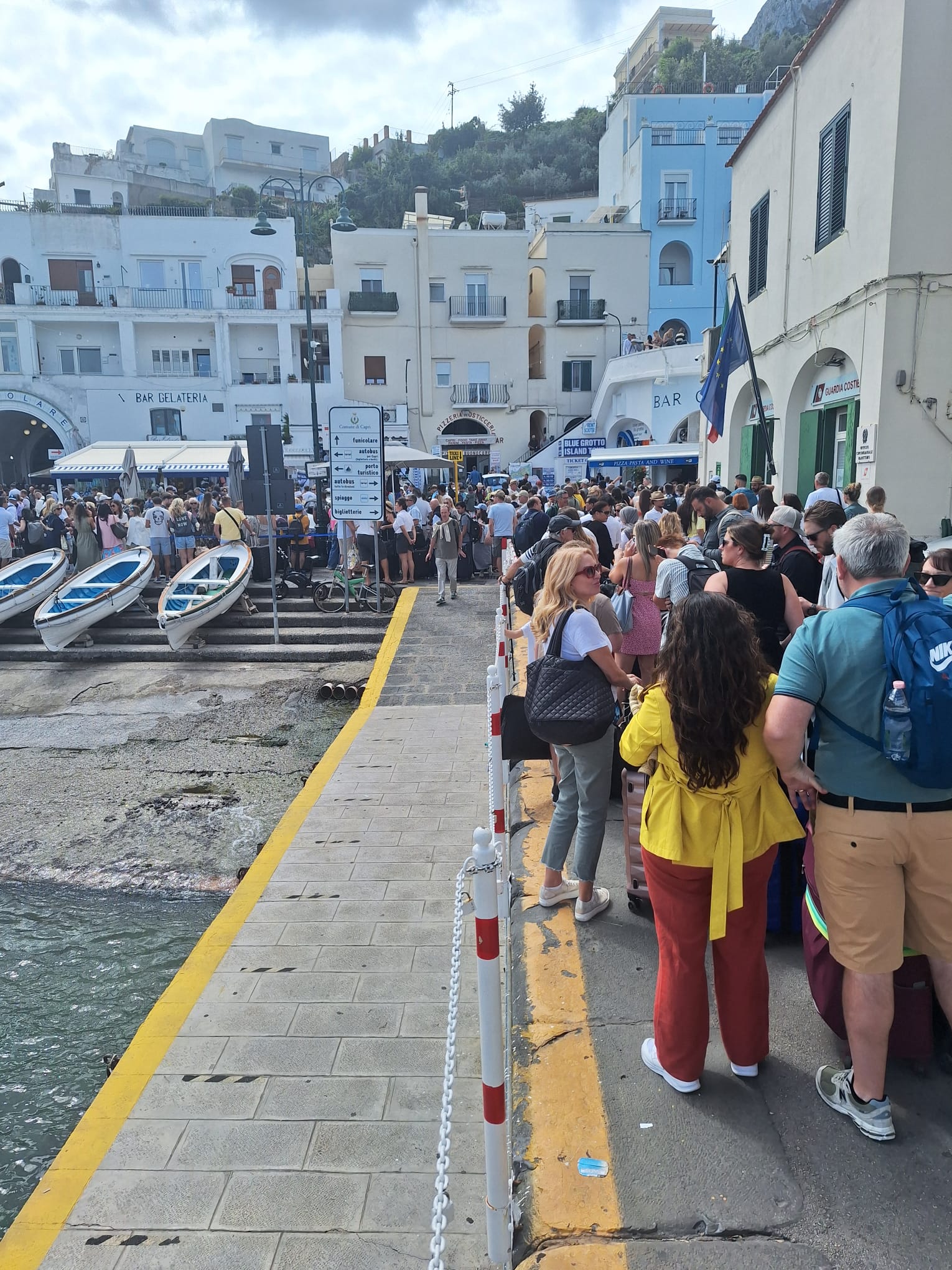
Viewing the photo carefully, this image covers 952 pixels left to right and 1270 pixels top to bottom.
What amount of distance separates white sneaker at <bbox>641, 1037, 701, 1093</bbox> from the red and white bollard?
32.7 inches

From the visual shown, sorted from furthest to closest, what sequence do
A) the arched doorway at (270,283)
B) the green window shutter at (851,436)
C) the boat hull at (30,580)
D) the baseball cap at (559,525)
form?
the arched doorway at (270,283) < the boat hull at (30,580) < the green window shutter at (851,436) < the baseball cap at (559,525)

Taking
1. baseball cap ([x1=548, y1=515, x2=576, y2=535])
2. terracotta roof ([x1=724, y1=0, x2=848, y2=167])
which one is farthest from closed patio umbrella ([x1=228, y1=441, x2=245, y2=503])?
baseball cap ([x1=548, y1=515, x2=576, y2=535])

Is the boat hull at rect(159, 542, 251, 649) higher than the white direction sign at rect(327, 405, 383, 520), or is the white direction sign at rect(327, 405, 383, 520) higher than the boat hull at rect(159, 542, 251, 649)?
the white direction sign at rect(327, 405, 383, 520)

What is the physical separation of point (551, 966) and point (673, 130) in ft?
140

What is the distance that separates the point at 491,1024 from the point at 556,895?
2.11 m

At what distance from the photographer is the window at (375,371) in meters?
37.7

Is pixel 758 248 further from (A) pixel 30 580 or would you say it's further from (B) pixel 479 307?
(B) pixel 479 307

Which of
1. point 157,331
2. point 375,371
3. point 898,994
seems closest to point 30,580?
point 898,994

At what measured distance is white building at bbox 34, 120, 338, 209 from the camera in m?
53.7

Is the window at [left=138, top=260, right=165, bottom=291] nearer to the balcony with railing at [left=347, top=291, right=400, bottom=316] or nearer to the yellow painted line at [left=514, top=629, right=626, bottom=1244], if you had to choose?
the balcony with railing at [left=347, top=291, right=400, bottom=316]

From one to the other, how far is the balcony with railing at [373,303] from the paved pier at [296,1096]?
34.2 m

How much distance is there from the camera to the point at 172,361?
37.1 meters

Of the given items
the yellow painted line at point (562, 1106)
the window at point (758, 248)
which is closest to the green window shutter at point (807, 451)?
the window at point (758, 248)

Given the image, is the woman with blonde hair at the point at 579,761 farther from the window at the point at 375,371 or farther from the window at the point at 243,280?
the window at the point at 243,280
